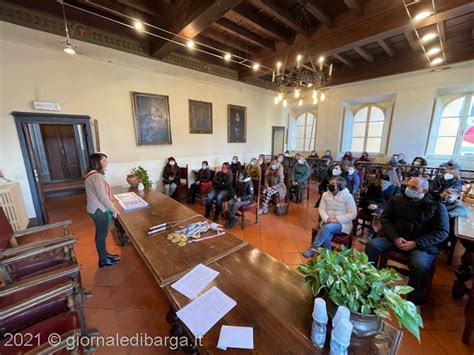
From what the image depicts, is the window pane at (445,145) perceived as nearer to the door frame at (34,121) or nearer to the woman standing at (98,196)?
the woman standing at (98,196)

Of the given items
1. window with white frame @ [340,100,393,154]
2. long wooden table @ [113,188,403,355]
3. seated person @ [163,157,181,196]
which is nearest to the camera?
long wooden table @ [113,188,403,355]

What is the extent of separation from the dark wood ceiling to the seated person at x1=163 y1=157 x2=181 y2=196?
253 cm

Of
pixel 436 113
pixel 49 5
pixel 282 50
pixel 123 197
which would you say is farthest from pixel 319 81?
pixel 436 113

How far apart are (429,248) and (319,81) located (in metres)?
2.61

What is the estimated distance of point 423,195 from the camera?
1.90 meters

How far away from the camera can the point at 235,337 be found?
0.81 meters

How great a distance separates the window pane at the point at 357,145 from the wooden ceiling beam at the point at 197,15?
645 cm

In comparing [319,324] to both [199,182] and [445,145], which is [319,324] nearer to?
[199,182]

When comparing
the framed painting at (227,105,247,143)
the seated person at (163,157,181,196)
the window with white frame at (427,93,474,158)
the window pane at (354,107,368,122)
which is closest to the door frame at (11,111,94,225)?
the seated person at (163,157,181,196)

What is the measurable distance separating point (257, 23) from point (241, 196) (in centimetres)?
325

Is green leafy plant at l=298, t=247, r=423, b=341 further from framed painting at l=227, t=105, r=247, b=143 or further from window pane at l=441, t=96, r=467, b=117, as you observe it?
window pane at l=441, t=96, r=467, b=117

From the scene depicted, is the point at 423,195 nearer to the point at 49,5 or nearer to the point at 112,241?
the point at 112,241

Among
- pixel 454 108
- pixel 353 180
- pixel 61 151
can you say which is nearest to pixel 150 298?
pixel 353 180

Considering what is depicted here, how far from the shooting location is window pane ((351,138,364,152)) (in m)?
7.02
